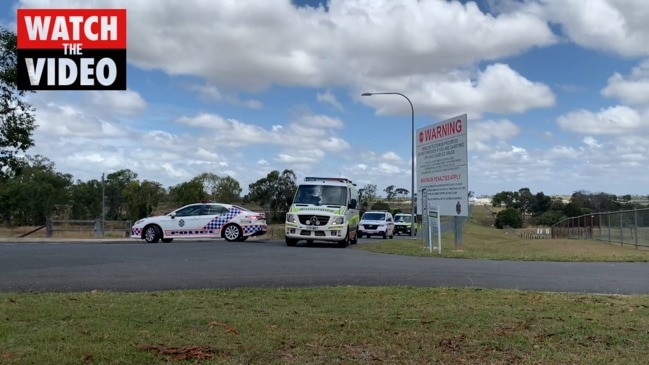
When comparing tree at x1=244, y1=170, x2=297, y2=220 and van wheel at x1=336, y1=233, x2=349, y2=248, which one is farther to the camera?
tree at x1=244, y1=170, x2=297, y2=220

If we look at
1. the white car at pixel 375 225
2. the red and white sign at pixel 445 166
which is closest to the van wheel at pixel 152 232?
the red and white sign at pixel 445 166

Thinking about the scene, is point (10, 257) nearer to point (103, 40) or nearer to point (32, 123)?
point (103, 40)

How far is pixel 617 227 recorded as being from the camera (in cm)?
2845

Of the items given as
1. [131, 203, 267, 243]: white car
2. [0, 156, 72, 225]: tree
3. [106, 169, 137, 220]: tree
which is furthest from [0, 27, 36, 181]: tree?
[106, 169, 137, 220]: tree

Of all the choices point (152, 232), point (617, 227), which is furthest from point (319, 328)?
point (617, 227)

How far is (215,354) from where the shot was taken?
4.92 m

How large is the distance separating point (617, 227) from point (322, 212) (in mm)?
15819

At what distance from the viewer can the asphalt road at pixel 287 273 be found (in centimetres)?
902

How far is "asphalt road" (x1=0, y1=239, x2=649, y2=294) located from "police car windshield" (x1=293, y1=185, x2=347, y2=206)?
7.36m

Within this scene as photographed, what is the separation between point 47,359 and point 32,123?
25.1 meters

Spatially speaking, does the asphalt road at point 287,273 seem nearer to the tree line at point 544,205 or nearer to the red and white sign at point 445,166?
the red and white sign at point 445,166

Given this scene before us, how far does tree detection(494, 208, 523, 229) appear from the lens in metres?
86.4

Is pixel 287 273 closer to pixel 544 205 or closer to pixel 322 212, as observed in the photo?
pixel 322 212

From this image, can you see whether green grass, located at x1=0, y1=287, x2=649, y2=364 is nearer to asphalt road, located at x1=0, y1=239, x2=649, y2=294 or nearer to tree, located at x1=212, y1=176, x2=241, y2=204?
asphalt road, located at x1=0, y1=239, x2=649, y2=294
